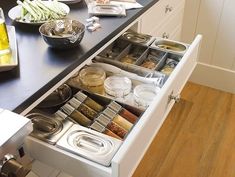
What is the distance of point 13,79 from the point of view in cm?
85

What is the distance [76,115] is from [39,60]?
8.3 inches

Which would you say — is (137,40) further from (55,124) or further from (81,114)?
(55,124)

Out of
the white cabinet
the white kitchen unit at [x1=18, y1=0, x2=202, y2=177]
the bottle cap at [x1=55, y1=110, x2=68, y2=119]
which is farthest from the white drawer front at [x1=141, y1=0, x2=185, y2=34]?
the bottle cap at [x1=55, y1=110, x2=68, y2=119]

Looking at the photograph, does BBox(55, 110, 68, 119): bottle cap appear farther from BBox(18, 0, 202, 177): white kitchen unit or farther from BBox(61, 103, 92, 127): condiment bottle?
BBox(18, 0, 202, 177): white kitchen unit

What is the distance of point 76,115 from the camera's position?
3.33 ft

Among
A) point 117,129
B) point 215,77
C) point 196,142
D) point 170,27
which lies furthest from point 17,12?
point 215,77

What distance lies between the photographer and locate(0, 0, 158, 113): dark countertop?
0.80m

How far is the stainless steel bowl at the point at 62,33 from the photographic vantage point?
3.17 ft

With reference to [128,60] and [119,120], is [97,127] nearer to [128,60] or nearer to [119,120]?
[119,120]

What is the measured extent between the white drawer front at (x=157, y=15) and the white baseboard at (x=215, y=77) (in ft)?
2.26

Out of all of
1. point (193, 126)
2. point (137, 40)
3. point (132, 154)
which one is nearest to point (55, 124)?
point (132, 154)

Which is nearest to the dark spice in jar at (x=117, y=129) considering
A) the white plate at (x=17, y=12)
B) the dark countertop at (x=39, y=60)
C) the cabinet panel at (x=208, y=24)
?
the dark countertop at (x=39, y=60)

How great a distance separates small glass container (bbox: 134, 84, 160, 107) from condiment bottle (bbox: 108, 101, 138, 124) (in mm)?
46

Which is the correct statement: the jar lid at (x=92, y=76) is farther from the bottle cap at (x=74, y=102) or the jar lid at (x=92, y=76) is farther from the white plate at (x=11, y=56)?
the white plate at (x=11, y=56)
